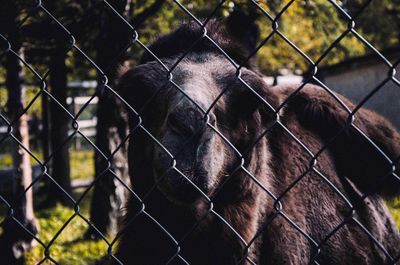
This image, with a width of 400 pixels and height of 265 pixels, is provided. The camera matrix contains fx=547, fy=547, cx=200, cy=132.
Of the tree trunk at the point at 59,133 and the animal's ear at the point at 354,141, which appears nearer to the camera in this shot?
the animal's ear at the point at 354,141

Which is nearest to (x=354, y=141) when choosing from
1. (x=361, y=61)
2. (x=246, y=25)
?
(x=246, y=25)

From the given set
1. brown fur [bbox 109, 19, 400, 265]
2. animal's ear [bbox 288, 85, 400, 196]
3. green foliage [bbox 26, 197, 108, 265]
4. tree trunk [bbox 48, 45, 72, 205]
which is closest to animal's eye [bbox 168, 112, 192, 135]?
brown fur [bbox 109, 19, 400, 265]

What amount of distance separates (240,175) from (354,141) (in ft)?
4.78

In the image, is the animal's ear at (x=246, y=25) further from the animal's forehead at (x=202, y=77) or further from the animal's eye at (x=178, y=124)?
the animal's eye at (x=178, y=124)

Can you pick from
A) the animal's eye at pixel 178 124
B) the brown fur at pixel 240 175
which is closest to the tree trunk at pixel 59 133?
the brown fur at pixel 240 175

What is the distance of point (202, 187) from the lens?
2.68 m

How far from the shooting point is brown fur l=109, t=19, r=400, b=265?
8.68 ft

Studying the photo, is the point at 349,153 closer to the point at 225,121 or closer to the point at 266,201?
the point at 266,201

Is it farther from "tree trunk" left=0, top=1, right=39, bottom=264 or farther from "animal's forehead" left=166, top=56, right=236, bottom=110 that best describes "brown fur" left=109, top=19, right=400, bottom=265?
"tree trunk" left=0, top=1, right=39, bottom=264

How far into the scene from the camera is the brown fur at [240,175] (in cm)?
265

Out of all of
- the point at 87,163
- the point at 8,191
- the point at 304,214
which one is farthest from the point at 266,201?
the point at 87,163

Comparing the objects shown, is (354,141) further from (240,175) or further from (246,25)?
(246,25)

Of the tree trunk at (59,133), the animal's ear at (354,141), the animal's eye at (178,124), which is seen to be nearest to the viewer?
the animal's eye at (178,124)

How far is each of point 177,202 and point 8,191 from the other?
9702mm
